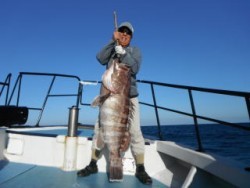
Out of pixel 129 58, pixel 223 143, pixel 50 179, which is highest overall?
pixel 223 143

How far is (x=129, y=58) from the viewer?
3678 mm

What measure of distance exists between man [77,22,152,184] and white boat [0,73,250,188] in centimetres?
16

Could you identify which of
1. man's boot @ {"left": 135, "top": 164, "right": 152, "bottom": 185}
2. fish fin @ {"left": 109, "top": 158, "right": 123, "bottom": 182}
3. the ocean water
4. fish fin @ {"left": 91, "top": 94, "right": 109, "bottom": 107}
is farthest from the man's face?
the ocean water

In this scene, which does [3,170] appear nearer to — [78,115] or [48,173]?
[48,173]

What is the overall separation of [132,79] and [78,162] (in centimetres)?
174

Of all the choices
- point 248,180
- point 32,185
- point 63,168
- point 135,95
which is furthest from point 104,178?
point 248,180

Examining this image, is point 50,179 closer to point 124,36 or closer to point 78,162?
point 78,162

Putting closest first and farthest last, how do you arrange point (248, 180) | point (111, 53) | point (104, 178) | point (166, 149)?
point (248, 180) < point (111, 53) < point (104, 178) < point (166, 149)

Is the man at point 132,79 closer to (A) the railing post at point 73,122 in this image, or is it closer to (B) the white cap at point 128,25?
(B) the white cap at point 128,25

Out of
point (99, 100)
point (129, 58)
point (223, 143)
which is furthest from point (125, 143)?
point (223, 143)

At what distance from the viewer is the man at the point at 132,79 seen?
3.74 metres

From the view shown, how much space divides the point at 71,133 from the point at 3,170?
1195 millimetres

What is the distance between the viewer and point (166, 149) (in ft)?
14.7

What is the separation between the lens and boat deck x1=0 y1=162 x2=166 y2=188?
3.80m
